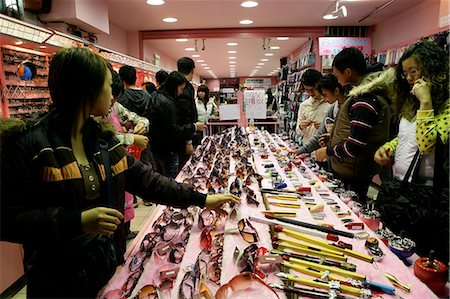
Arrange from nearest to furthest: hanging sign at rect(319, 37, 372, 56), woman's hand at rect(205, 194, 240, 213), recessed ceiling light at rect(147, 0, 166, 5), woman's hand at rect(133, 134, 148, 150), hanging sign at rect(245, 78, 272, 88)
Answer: woman's hand at rect(205, 194, 240, 213) < woman's hand at rect(133, 134, 148, 150) < recessed ceiling light at rect(147, 0, 166, 5) < hanging sign at rect(319, 37, 372, 56) < hanging sign at rect(245, 78, 272, 88)

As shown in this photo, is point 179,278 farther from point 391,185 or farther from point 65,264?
point 391,185

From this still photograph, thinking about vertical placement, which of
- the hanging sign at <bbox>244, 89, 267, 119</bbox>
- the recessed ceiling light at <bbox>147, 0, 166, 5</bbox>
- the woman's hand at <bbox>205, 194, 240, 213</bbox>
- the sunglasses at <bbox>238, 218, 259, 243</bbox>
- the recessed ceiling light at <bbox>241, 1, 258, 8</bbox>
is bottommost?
the sunglasses at <bbox>238, 218, 259, 243</bbox>

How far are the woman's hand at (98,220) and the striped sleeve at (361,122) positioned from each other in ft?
5.46

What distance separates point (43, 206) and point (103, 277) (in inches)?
12.0

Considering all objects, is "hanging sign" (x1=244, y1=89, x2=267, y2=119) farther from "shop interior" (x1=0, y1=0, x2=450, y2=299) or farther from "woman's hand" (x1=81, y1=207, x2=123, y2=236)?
"woman's hand" (x1=81, y1=207, x2=123, y2=236)

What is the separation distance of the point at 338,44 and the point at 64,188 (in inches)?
266

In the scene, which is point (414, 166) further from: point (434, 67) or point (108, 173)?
point (108, 173)

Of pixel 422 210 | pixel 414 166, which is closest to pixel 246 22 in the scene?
pixel 414 166

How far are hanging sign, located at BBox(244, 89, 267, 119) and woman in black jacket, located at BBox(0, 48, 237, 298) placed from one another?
525 cm

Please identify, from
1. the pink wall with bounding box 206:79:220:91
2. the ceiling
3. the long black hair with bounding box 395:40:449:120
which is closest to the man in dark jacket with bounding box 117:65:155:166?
the ceiling

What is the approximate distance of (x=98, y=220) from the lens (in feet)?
3.33

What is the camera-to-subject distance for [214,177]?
2.38 m

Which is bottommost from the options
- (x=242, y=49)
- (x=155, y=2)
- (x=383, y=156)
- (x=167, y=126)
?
(x=383, y=156)

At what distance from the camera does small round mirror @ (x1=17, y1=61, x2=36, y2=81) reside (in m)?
3.07
